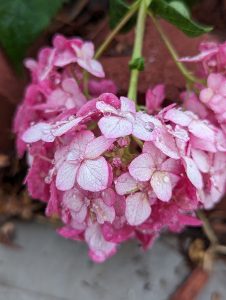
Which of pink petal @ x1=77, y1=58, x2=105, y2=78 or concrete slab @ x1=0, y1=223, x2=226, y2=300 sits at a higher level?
pink petal @ x1=77, y1=58, x2=105, y2=78

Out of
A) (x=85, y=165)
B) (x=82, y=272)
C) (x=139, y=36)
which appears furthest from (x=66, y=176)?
(x=82, y=272)

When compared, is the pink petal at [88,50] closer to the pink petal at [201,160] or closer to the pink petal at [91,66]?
the pink petal at [91,66]

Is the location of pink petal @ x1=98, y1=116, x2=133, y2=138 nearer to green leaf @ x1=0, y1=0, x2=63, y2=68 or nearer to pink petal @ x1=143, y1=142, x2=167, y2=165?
pink petal @ x1=143, y1=142, x2=167, y2=165

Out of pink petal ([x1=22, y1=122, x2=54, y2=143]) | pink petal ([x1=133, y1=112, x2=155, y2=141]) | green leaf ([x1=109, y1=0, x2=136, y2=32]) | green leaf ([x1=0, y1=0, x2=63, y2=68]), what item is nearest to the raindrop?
pink petal ([x1=133, y1=112, x2=155, y2=141])

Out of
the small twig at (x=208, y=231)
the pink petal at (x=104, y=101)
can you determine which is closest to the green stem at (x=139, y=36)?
the pink petal at (x=104, y=101)

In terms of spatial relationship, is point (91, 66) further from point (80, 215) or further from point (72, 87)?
point (80, 215)

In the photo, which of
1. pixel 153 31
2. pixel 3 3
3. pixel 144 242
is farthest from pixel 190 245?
pixel 3 3
